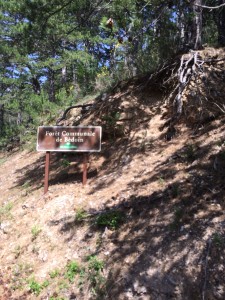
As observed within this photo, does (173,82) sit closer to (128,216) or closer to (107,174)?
(107,174)

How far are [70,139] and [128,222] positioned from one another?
7.91 ft

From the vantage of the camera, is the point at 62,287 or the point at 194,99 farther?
the point at 194,99

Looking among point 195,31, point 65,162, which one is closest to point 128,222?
point 65,162

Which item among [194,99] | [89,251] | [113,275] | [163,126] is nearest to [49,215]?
[89,251]

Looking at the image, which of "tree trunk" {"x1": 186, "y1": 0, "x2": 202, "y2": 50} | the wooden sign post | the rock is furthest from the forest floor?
"tree trunk" {"x1": 186, "y1": 0, "x2": 202, "y2": 50}

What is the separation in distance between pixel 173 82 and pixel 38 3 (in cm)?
365

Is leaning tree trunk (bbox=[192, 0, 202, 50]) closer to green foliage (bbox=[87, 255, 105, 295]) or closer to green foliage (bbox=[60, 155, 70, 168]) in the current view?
green foliage (bbox=[60, 155, 70, 168])

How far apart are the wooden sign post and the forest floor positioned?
590 millimetres

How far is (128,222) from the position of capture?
458 centimetres

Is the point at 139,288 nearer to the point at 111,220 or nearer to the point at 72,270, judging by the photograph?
the point at 72,270

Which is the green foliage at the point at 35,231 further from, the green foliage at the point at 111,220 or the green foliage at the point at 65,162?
the green foliage at the point at 65,162

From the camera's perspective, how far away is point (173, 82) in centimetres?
763

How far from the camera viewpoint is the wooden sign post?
6.23 meters

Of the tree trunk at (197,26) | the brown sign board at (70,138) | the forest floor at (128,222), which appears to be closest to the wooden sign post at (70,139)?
the brown sign board at (70,138)
